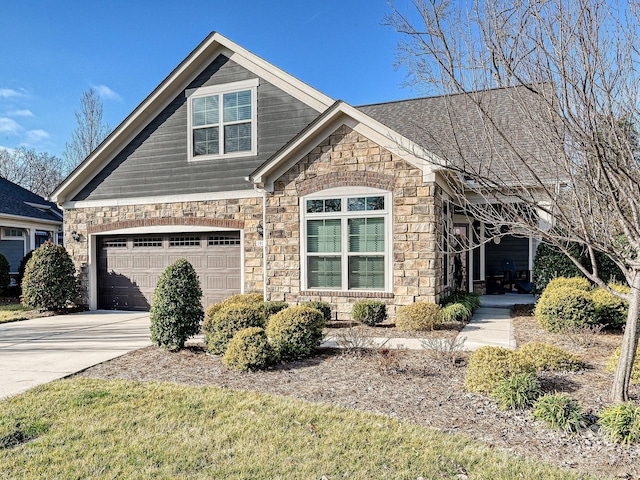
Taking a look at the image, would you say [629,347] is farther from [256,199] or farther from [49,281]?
[49,281]

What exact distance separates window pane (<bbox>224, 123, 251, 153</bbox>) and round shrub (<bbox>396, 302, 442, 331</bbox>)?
222 inches

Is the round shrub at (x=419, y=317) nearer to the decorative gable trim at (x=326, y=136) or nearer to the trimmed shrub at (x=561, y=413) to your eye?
the decorative gable trim at (x=326, y=136)

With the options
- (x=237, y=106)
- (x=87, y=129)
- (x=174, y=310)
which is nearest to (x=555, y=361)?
(x=174, y=310)

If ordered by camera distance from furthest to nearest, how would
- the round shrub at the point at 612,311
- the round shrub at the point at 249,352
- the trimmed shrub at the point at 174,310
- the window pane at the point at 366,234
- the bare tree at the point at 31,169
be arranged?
the bare tree at the point at 31,169 < the window pane at the point at 366,234 < the round shrub at the point at 612,311 < the trimmed shrub at the point at 174,310 < the round shrub at the point at 249,352

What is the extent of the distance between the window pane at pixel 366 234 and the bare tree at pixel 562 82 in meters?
4.64

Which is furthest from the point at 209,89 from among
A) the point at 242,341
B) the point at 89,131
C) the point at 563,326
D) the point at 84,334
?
the point at 89,131

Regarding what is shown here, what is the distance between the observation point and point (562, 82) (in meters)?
3.18

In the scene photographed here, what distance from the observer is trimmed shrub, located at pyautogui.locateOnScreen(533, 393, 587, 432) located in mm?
3437

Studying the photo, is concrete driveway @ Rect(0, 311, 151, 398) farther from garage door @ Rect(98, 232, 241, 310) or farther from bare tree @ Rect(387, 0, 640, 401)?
bare tree @ Rect(387, 0, 640, 401)

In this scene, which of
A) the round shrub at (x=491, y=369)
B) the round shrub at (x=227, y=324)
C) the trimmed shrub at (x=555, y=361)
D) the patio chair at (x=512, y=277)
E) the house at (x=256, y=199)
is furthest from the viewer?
the patio chair at (x=512, y=277)

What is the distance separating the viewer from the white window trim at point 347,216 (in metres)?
8.34

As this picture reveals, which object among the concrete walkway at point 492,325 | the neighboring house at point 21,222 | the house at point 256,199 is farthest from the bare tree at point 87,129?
the concrete walkway at point 492,325

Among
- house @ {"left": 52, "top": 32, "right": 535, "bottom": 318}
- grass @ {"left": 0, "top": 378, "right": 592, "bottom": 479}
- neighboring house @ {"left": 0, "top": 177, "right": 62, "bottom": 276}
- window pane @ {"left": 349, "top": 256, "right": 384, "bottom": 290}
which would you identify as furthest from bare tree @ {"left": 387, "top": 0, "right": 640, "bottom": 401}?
neighboring house @ {"left": 0, "top": 177, "right": 62, "bottom": 276}

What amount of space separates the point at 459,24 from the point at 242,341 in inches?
171
